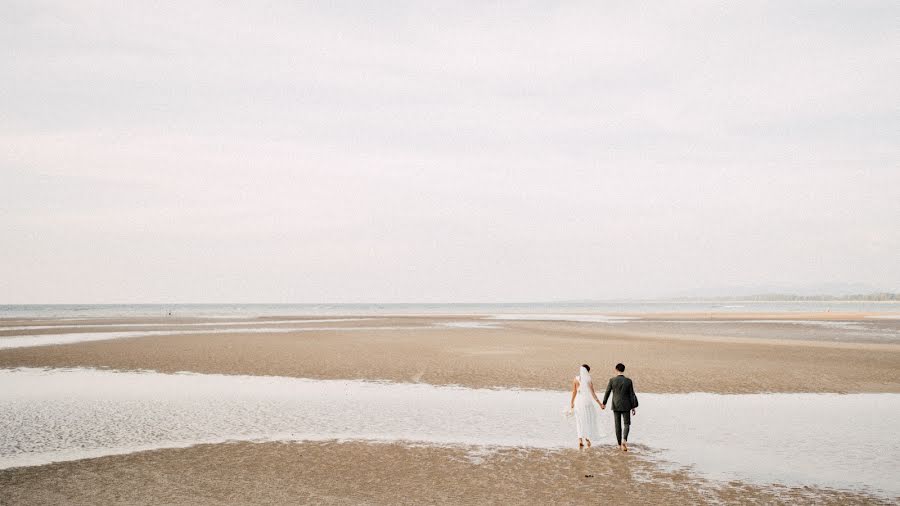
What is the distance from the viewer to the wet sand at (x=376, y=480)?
36.2ft

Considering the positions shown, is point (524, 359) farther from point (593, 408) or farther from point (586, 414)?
point (586, 414)

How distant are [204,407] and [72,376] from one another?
11.8 m

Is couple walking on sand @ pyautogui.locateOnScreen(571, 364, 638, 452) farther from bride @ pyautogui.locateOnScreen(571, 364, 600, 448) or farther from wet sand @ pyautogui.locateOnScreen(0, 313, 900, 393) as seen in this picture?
wet sand @ pyautogui.locateOnScreen(0, 313, 900, 393)

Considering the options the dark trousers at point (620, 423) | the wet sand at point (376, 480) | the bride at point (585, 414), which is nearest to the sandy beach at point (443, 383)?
the wet sand at point (376, 480)

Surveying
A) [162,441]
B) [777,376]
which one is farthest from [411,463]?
[777,376]

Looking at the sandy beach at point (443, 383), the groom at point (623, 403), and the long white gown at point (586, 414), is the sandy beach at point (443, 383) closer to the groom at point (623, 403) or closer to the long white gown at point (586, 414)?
the long white gown at point (586, 414)

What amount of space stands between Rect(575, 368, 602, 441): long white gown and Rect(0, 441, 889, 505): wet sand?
0.46m

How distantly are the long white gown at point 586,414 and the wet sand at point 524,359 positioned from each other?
9577 millimetres

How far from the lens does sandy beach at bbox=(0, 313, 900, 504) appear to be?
11367 millimetres

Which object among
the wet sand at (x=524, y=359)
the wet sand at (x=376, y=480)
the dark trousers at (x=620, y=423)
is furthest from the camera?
the wet sand at (x=524, y=359)

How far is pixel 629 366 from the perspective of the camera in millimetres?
30906

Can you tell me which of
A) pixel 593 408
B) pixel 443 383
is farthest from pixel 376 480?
pixel 443 383

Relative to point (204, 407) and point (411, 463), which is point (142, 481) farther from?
point (204, 407)

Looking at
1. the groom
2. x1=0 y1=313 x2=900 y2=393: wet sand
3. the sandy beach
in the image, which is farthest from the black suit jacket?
x1=0 y1=313 x2=900 y2=393: wet sand
